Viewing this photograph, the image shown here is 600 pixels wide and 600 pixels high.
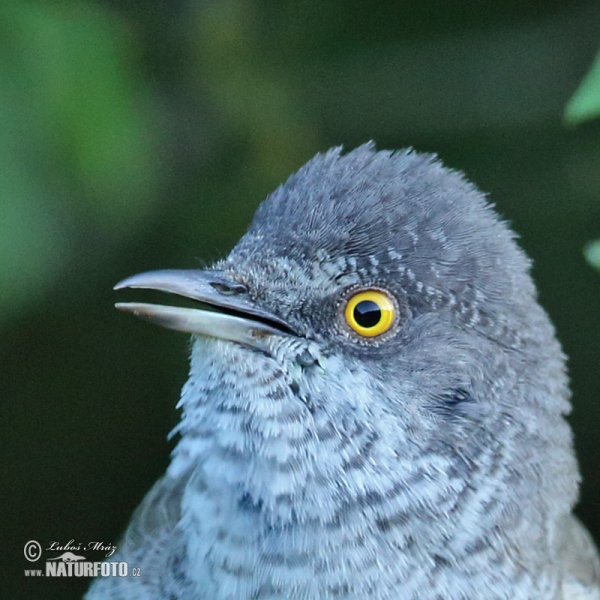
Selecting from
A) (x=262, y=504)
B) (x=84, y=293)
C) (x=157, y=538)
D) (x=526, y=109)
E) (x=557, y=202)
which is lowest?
(x=157, y=538)

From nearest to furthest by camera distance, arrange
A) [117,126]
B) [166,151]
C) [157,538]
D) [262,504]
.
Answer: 1. [262,504]
2. [157,538]
3. [117,126]
4. [166,151]

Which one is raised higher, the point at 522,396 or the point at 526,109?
the point at 526,109

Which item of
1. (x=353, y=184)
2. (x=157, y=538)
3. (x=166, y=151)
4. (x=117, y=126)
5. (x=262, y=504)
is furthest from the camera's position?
(x=166, y=151)

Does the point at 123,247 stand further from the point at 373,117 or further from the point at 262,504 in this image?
the point at 262,504

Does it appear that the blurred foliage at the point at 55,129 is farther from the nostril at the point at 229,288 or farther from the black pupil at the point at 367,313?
the black pupil at the point at 367,313

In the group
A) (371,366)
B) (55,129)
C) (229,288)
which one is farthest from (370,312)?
(55,129)

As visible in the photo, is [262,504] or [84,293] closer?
[262,504]

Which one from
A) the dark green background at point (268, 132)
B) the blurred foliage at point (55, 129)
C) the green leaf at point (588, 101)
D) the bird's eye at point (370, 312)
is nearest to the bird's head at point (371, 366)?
the bird's eye at point (370, 312)

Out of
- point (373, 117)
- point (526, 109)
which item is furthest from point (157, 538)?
point (526, 109)
